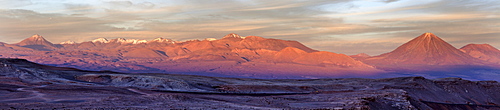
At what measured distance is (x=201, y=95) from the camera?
8975cm

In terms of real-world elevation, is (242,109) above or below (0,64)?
below

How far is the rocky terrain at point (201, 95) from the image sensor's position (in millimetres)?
68250

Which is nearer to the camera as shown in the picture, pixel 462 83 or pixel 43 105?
pixel 43 105

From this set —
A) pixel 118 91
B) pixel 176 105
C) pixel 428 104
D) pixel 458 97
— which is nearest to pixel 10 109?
pixel 176 105

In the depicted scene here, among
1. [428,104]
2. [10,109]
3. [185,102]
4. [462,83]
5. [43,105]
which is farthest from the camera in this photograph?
[462,83]

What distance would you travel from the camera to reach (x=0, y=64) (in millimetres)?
121000

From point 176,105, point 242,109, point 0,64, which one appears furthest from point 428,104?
point 0,64

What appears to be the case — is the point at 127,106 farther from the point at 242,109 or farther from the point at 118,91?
the point at 118,91

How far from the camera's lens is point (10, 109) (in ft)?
186

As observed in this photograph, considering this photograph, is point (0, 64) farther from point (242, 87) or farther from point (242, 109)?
point (242, 109)

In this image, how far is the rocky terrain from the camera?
68250 mm

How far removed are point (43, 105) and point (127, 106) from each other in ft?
30.9

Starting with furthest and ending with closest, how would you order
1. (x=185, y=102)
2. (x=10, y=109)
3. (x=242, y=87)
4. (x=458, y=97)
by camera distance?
(x=458, y=97)
(x=242, y=87)
(x=185, y=102)
(x=10, y=109)

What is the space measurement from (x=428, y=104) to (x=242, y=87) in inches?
1652
